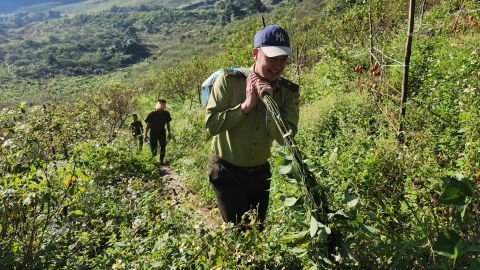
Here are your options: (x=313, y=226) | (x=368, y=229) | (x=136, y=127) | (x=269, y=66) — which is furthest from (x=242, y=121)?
(x=136, y=127)

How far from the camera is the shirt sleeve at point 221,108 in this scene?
5.71 feet

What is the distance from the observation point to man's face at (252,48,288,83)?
66.6 inches

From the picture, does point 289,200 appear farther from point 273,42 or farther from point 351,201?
point 273,42

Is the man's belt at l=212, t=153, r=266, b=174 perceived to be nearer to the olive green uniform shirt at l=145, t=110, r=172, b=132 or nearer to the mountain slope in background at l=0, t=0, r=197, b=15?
the olive green uniform shirt at l=145, t=110, r=172, b=132

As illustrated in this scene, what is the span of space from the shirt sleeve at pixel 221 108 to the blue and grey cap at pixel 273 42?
34 centimetres

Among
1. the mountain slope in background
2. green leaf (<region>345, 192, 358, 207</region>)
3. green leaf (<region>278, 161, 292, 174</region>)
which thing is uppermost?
the mountain slope in background

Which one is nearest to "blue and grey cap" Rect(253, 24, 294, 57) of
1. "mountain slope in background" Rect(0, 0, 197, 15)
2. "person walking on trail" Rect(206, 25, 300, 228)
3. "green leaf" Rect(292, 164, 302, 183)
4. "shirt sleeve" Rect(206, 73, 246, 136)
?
"person walking on trail" Rect(206, 25, 300, 228)

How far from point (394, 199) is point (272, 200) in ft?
4.15

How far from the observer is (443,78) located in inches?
151

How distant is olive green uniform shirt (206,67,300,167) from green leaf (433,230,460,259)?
983 mm

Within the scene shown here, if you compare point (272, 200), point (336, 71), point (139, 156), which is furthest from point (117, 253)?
point (336, 71)

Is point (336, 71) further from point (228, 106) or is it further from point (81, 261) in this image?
point (81, 261)

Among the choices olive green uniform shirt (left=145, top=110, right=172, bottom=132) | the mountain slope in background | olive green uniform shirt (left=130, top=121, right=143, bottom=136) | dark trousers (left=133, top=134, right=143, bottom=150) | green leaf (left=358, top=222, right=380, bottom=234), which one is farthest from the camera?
the mountain slope in background

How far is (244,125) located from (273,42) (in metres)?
0.60
